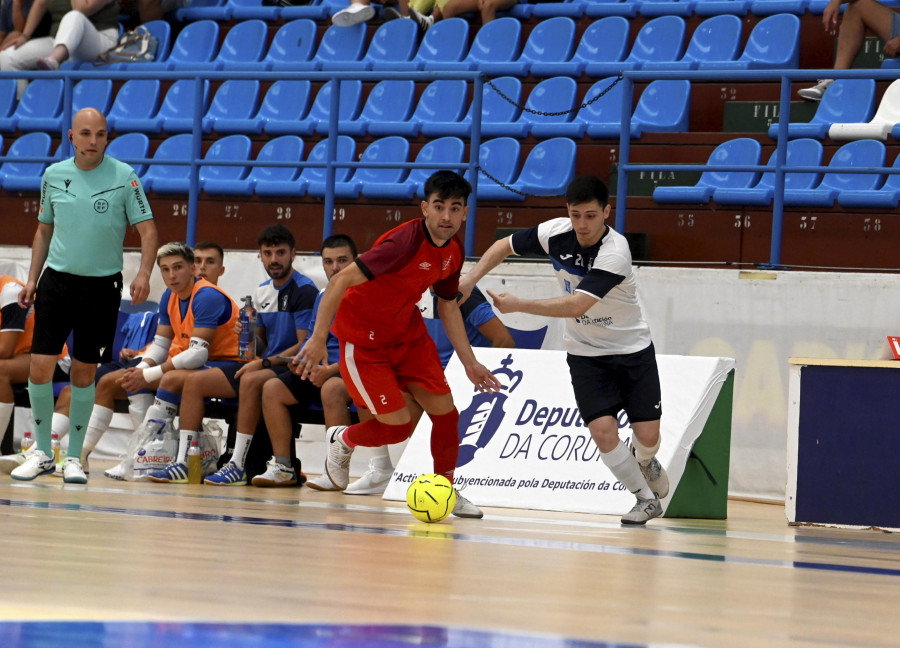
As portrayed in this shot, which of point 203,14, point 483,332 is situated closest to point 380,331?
point 483,332

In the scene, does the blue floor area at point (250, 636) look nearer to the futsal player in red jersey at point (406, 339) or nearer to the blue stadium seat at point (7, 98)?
the futsal player in red jersey at point (406, 339)

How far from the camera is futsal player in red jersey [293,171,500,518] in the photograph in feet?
23.0

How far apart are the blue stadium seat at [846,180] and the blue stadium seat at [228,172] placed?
5.20 metres

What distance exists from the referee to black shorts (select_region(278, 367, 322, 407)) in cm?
115

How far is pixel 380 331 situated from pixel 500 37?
662 centimetres

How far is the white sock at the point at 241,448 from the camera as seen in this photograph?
9023 mm

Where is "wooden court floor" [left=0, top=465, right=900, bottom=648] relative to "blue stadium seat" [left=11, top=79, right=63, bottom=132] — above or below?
below

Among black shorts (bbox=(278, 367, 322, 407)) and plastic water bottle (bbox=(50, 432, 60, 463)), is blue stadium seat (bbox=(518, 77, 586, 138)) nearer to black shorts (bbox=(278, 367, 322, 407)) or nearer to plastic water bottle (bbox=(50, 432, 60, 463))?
black shorts (bbox=(278, 367, 322, 407))

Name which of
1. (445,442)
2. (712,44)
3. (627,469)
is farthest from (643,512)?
(712,44)

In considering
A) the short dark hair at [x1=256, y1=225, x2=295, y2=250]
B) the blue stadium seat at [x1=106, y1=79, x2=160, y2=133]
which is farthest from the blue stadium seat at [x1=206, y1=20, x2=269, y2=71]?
the short dark hair at [x1=256, y1=225, x2=295, y2=250]

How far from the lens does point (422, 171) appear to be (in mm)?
12203

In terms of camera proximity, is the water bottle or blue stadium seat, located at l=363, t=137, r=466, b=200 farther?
blue stadium seat, located at l=363, t=137, r=466, b=200

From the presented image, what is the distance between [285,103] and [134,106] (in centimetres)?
188

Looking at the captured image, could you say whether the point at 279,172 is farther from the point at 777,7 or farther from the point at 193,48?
the point at 777,7
